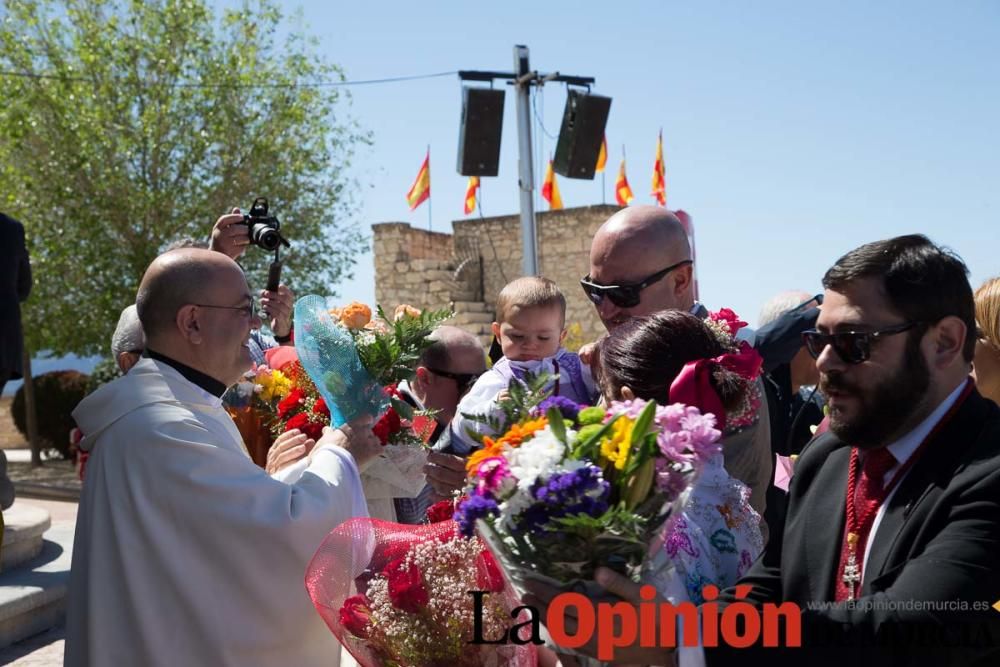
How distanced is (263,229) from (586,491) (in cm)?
332

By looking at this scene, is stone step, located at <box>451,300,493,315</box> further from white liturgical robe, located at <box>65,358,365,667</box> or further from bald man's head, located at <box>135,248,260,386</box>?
white liturgical robe, located at <box>65,358,365,667</box>

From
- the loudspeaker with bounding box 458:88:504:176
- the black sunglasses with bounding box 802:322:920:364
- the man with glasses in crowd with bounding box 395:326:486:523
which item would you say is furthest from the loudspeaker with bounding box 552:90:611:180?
the black sunglasses with bounding box 802:322:920:364

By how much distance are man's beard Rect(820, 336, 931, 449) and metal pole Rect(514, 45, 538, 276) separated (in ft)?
35.5

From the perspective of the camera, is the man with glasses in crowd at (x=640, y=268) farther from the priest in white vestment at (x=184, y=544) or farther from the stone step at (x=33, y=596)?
the stone step at (x=33, y=596)

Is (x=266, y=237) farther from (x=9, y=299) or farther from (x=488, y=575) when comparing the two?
(x=9, y=299)

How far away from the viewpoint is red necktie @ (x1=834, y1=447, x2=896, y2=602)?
7.23 ft

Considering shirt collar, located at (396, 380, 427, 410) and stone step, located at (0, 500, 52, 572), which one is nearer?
shirt collar, located at (396, 380, 427, 410)

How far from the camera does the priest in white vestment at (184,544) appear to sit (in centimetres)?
307

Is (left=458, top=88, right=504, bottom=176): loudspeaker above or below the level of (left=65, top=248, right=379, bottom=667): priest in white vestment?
above

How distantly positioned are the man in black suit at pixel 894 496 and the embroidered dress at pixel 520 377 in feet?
5.76

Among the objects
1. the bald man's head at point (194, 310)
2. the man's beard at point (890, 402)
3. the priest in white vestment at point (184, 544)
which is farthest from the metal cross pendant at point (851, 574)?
the bald man's head at point (194, 310)

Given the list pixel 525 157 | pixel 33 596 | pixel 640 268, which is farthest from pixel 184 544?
pixel 525 157

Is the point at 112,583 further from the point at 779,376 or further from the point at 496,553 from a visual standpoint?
the point at 779,376

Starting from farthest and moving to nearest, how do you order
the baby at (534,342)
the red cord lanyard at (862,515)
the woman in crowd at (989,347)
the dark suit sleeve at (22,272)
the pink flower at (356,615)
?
the dark suit sleeve at (22,272)
the baby at (534,342)
the woman in crowd at (989,347)
the pink flower at (356,615)
the red cord lanyard at (862,515)
